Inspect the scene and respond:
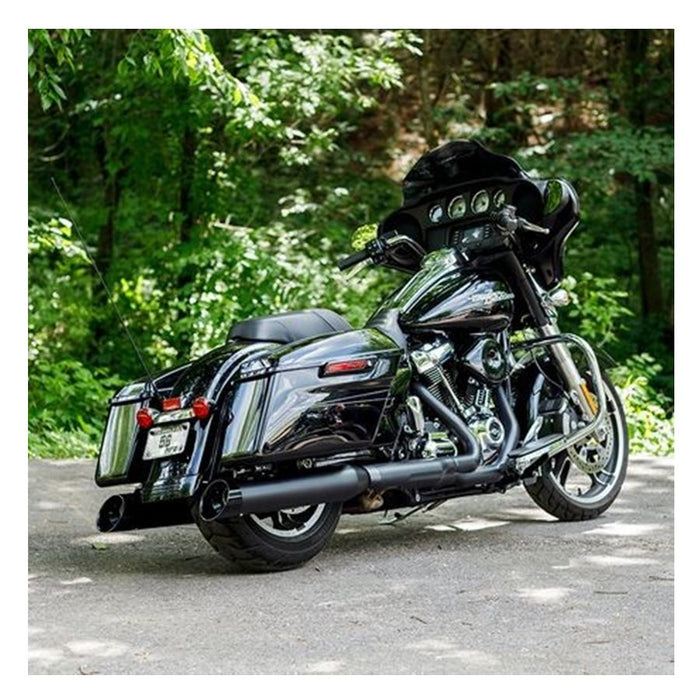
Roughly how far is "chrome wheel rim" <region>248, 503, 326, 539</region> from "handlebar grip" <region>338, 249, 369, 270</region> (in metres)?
1.27

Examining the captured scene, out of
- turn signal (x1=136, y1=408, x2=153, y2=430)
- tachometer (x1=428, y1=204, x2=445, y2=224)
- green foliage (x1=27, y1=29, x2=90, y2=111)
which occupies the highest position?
green foliage (x1=27, y1=29, x2=90, y2=111)

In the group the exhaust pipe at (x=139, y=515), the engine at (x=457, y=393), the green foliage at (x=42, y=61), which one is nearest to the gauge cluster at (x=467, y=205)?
the engine at (x=457, y=393)

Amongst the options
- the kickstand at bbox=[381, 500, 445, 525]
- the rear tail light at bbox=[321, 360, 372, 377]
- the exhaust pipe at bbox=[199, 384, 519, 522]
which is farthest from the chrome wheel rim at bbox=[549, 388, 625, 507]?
the rear tail light at bbox=[321, 360, 372, 377]

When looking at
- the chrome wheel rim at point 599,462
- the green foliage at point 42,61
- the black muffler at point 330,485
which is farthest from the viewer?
the green foliage at point 42,61

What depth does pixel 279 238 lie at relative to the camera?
13289 mm

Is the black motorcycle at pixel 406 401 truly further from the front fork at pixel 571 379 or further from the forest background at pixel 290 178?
the forest background at pixel 290 178

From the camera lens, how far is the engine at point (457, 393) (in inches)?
223

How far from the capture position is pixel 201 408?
5047 mm

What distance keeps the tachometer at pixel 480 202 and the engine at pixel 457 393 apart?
0.61 meters

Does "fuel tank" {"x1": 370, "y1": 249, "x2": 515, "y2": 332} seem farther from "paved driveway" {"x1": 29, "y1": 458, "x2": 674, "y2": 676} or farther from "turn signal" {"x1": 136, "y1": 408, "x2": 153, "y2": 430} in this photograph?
"turn signal" {"x1": 136, "y1": 408, "x2": 153, "y2": 430}

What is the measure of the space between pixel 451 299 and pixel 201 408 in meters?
1.40

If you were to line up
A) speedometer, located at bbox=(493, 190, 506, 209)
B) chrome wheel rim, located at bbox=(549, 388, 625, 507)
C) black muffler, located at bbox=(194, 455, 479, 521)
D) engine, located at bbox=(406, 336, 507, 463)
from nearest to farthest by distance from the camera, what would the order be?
black muffler, located at bbox=(194, 455, 479, 521)
engine, located at bbox=(406, 336, 507, 463)
speedometer, located at bbox=(493, 190, 506, 209)
chrome wheel rim, located at bbox=(549, 388, 625, 507)

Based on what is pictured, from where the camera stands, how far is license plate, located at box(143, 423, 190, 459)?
5.14 metres
